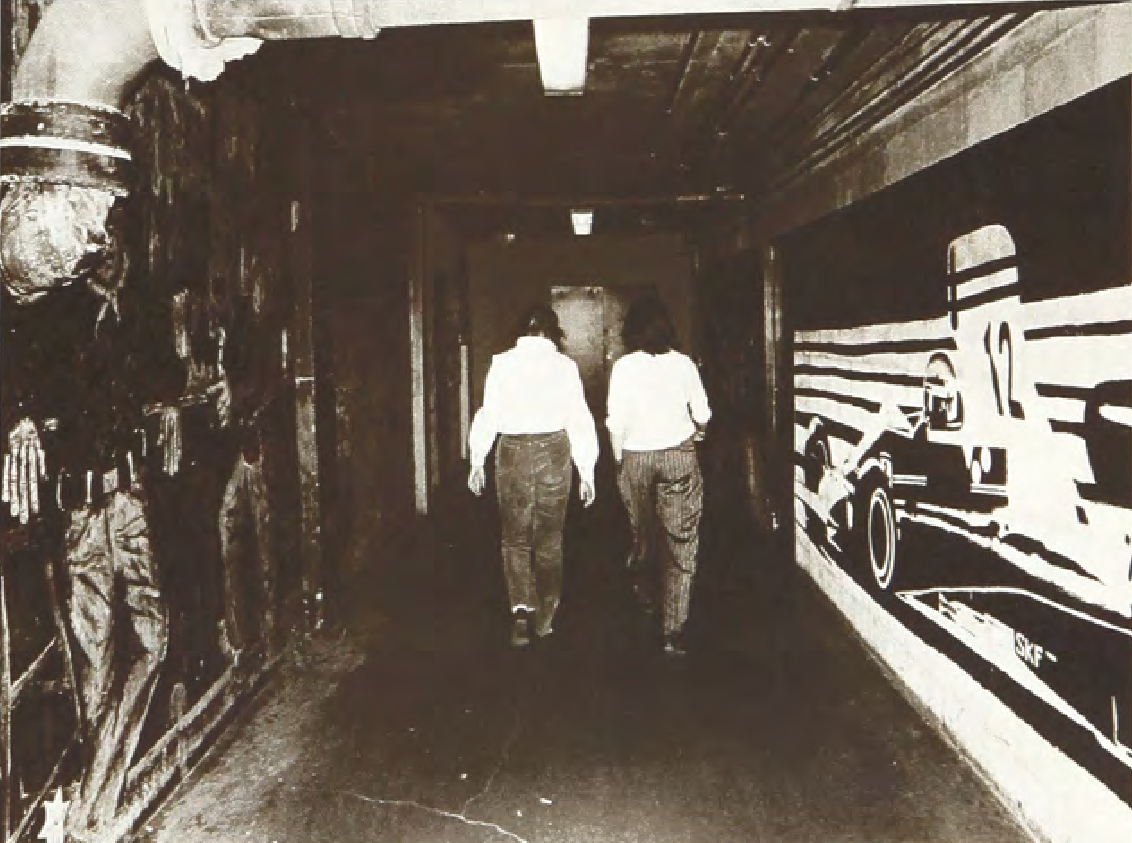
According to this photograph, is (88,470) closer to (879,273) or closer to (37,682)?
(37,682)

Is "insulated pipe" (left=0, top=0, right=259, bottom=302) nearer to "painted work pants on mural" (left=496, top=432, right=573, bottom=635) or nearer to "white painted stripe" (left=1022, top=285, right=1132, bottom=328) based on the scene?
"white painted stripe" (left=1022, top=285, right=1132, bottom=328)

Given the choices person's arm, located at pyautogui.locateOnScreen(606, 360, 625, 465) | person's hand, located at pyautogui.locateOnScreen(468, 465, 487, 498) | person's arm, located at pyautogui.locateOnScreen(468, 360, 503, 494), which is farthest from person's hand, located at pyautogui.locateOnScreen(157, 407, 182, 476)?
person's arm, located at pyautogui.locateOnScreen(606, 360, 625, 465)

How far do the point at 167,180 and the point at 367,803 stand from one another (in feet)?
7.94

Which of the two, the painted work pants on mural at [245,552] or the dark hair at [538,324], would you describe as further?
the dark hair at [538,324]

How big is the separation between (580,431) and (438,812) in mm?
2432

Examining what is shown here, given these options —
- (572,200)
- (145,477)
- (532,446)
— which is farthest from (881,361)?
(572,200)

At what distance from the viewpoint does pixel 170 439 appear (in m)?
3.62

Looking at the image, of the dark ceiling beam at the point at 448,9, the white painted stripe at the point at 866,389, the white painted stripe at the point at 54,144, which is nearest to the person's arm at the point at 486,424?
the white painted stripe at the point at 866,389

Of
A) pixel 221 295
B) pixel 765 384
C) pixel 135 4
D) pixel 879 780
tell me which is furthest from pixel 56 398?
pixel 765 384

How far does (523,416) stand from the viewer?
17.2 ft

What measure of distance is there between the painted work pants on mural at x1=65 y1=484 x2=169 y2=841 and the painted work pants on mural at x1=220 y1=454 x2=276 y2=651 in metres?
0.75

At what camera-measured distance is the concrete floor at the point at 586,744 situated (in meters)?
3.40

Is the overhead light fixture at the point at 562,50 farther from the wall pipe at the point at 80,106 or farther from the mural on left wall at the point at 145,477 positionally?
the mural on left wall at the point at 145,477

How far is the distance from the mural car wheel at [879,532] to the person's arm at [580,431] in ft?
4.81
